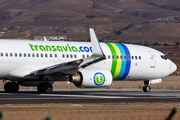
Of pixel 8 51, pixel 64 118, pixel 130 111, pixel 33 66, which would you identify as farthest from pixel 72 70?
pixel 64 118

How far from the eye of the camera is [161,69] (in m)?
32.8

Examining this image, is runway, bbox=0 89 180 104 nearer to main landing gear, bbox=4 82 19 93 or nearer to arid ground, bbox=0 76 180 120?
main landing gear, bbox=4 82 19 93

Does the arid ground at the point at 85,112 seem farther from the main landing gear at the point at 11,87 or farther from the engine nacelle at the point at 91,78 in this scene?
the main landing gear at the point at 11,87

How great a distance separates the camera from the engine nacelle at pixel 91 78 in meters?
26.7

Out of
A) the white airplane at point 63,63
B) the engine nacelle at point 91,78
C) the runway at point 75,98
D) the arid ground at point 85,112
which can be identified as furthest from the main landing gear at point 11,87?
the arid ground at point 85,112


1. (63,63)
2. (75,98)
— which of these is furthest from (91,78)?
(75,98)

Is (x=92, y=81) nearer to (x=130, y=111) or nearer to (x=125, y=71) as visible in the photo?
(x=125, y=71)

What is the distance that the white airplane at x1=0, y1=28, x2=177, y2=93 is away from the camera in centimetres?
2667

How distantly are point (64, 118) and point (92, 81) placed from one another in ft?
37.5

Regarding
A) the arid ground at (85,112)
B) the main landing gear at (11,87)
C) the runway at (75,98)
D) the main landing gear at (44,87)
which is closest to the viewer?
the arid ground at (85,112)

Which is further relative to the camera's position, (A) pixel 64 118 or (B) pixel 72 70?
(B) pixel 72 70

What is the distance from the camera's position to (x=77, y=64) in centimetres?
2652

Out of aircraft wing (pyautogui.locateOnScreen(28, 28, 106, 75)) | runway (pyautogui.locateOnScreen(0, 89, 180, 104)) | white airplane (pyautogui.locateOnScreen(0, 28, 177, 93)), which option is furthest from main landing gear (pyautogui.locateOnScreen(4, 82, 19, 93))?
aircraft wing (pyautogui.locateOnScreen(28, 28, 106, 75))

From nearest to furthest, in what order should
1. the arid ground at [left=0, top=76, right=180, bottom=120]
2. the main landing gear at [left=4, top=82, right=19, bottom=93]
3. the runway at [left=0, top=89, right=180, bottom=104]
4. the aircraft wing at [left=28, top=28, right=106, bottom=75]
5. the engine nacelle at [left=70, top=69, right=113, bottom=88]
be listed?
1. the arid ground at [left=0, top=76, right=180, bottom=120]
2. the runway at [left=0, top=89, right=180, bottom=104]
3. the aircraft wing at [left=28, top=28, right=106, bottom=75]
4. the engine nacelle at [left=70, top=69, right=113, bottom=88]
5. the main landing gear at [left=4, top=82, right=19, bottom=93]
